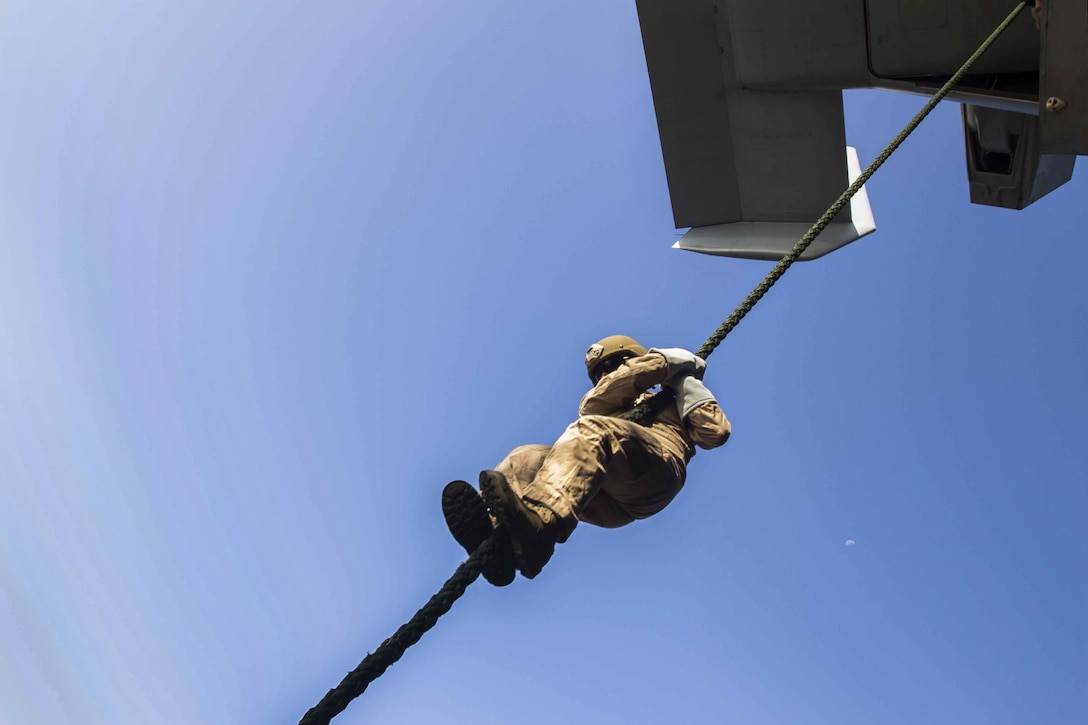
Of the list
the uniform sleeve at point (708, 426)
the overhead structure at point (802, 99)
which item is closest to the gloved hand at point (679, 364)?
the uniform sleeve at point (708, 426)

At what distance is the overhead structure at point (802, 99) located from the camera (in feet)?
24.8

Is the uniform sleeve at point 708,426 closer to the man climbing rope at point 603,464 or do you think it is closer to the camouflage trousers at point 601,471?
the man climbing rope at point 603,464

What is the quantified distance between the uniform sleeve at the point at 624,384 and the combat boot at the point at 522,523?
1.09 m

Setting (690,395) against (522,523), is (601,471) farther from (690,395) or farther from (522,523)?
(690,395)

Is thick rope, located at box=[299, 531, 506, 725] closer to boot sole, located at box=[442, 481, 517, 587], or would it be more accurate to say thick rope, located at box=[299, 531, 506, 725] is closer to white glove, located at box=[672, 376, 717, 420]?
boot sole, located at box=[442, 481, 517, 587]

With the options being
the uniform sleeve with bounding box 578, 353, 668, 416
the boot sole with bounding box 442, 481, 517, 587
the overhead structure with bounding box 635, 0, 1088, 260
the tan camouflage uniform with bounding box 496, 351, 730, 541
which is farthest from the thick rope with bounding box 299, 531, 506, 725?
the overhead structure with bounding box 635, 0, 1088, 260

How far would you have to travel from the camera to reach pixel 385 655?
7.82 feet

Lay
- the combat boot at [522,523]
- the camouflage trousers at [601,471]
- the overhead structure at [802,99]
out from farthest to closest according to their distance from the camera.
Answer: the overhead structure at [802,99], the camouflage trousers at [601,471], the combat boot at [522,523]

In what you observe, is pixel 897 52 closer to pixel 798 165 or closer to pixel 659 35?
pixel 798 165

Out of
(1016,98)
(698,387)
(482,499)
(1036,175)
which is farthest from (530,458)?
(1036,175)

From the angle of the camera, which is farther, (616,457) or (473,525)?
(616,457)

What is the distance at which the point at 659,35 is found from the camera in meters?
8.16

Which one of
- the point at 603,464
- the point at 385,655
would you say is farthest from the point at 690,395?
the point at 385,655

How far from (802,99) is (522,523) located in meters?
6.96
